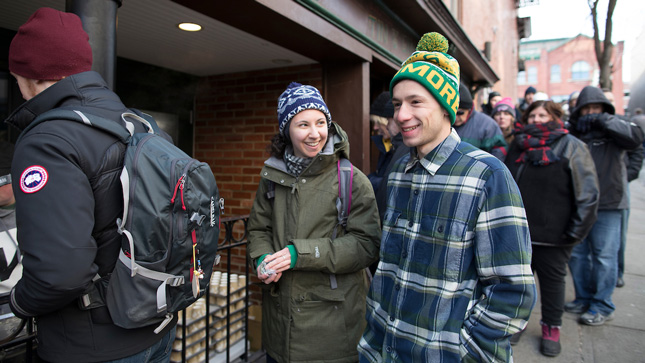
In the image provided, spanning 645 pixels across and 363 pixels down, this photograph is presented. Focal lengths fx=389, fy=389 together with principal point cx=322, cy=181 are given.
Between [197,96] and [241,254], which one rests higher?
[197,96]

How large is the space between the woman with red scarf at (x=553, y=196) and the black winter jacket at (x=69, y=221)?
2.98m

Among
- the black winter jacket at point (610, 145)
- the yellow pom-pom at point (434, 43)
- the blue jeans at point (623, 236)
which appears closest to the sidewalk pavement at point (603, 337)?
the blue jeans at point (623, 236)

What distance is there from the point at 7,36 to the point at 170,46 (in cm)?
131

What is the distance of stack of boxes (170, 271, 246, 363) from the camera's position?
3.63 m

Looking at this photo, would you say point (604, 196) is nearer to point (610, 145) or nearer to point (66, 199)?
point (610, 145)

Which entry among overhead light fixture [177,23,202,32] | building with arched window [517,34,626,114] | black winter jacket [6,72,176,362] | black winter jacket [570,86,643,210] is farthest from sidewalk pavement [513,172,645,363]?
building with arched window [517,34,626,114]

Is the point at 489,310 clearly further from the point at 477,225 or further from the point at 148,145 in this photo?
the point at 148,145

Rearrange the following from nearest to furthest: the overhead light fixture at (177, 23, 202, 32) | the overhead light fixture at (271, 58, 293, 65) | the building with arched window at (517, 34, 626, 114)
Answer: the overhead light fixture at (177, 23, 202, 32)
the overhead light fixture at (271, 58, 293, 65)
the building with arched window at (517, 34, 626, 114)

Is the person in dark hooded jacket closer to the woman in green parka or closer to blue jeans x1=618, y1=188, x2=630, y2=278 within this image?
blue jeans x1=618, y1=188, x2=630, y2=278

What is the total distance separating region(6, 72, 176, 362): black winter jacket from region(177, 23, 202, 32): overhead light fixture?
2.08 m

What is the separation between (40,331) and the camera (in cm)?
137

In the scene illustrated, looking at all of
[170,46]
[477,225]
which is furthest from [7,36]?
[477,225]

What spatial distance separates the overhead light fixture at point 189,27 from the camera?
3.28 meters

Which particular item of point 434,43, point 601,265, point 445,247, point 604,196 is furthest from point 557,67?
point 445,247
